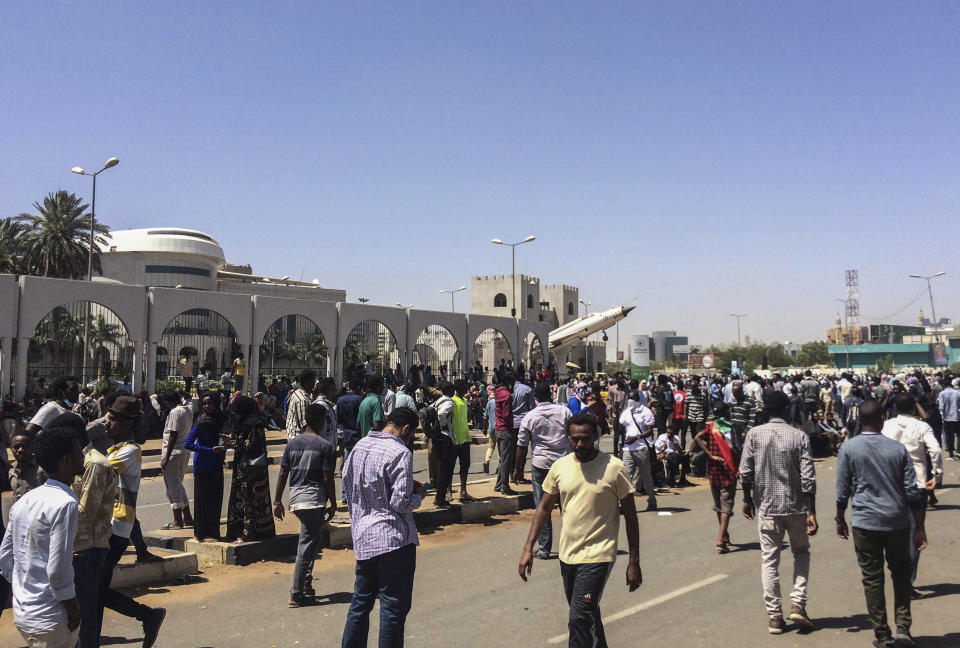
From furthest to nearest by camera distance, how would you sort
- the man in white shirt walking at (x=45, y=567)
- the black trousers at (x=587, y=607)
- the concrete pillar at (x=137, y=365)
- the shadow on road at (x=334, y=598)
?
1. the concrete pillar at (x=137, y=365)
2. the shadow on road at (x=334, y=598)
3. the black trousers at (x=587, y=607)
4. the man in white shirt walking at (x=45, y=567)

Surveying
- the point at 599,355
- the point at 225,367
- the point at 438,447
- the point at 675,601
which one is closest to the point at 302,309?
the point at 225,367

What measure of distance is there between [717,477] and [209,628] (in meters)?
5.30

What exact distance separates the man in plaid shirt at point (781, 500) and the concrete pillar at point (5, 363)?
1959 cm

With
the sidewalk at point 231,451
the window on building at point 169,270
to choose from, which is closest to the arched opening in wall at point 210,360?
the sidewalk at point 231,451

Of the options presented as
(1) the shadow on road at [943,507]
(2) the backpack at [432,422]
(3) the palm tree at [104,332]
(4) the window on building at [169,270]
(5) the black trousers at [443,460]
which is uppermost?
(4) the window on building at [169,270]

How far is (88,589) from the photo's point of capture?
14.1ft

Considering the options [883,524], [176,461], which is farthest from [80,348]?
[883,524]

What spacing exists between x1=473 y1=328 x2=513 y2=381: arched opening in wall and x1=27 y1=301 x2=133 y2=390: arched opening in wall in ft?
48.9

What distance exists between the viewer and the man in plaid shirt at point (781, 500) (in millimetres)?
5461

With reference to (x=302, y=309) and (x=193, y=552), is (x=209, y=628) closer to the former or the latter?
(x=193, y=552)

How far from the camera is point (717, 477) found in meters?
8.26

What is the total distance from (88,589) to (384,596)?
1.67 meters

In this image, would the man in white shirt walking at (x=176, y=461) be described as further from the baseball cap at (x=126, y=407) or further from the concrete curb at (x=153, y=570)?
the baseball cap at (x=126, y=407)

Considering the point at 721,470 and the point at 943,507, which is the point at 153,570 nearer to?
the point at 721,470
